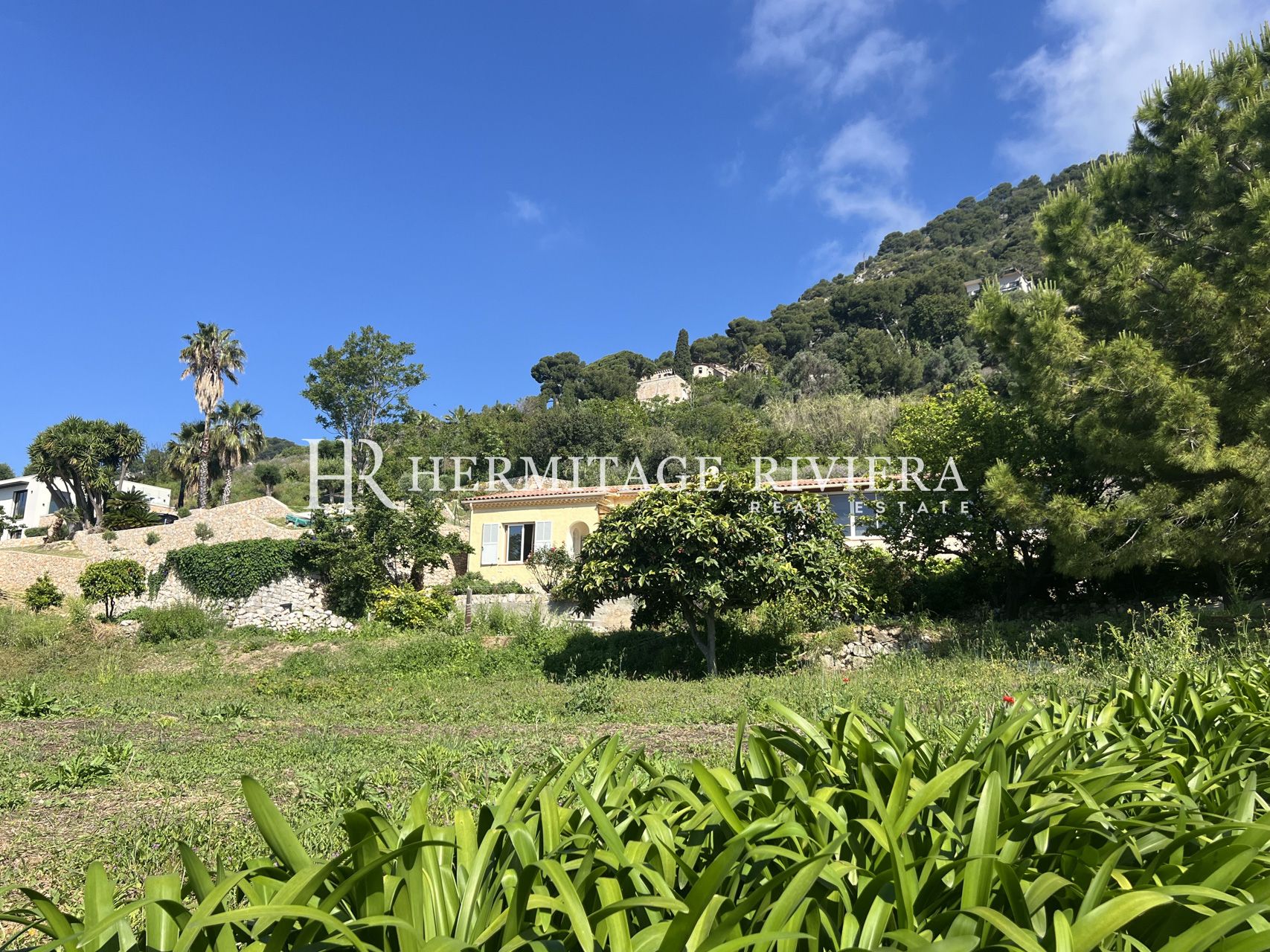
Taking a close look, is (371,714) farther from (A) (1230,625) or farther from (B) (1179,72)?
(B) (1179,72)

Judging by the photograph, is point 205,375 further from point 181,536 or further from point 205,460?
point 181,536

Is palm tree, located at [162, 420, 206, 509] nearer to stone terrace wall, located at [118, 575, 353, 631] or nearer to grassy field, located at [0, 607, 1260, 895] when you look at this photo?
stone terrace wall, located at [118, 575, 353, 631]

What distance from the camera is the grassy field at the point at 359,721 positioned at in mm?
3691

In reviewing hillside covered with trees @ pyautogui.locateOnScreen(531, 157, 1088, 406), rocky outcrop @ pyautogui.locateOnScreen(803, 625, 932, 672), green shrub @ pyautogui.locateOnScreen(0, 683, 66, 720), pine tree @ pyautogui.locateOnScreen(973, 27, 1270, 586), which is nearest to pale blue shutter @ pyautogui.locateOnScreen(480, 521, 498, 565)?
rocky outcrop @ pyautogui.locateOnScreen(803, 625, 932, 672)

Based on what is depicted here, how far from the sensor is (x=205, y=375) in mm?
38156

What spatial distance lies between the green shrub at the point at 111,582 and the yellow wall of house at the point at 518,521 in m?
9.30

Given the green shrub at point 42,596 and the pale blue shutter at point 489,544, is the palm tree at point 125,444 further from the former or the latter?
the pale blue shutter at point 489,544

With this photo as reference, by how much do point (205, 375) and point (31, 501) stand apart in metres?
15.6

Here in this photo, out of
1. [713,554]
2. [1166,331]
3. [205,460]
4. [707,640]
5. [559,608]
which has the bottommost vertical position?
[707,640]

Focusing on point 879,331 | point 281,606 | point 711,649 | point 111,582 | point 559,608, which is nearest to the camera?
point 711,649

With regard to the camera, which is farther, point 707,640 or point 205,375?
point 205,375

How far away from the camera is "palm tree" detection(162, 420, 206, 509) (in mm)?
38250

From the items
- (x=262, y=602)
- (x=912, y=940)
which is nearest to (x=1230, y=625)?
(x=912, y=940)

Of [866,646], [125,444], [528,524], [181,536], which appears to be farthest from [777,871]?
[125,444]
